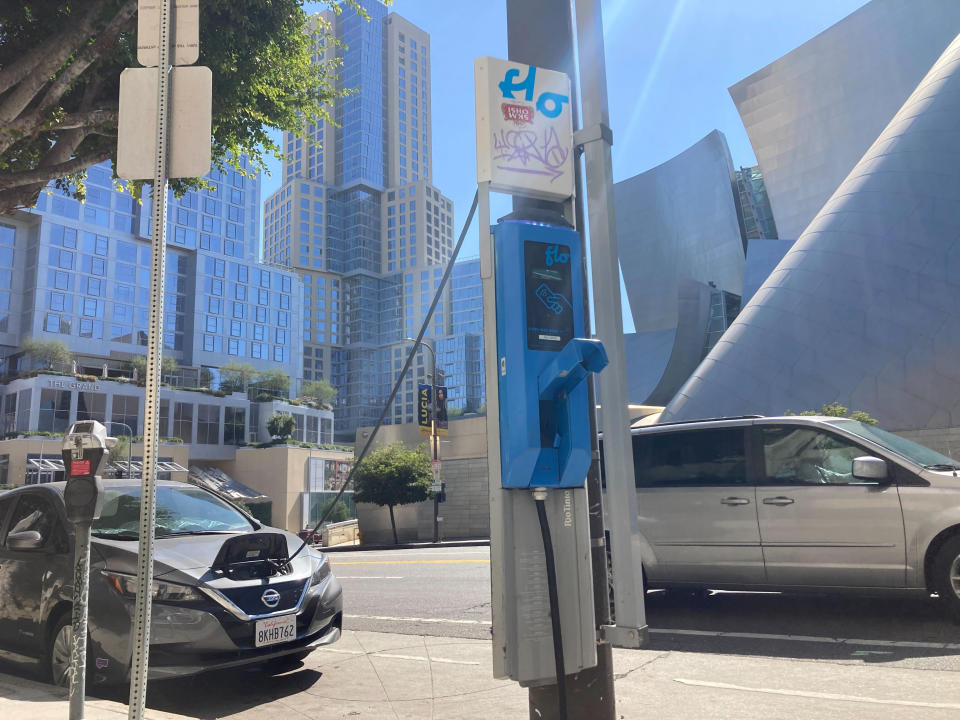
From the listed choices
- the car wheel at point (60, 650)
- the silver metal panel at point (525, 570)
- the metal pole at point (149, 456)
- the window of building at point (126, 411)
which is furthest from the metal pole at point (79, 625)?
the window of building at point (126, 411)

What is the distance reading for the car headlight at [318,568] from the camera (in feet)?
19.4

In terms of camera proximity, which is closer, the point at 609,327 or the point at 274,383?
the point at 609,327

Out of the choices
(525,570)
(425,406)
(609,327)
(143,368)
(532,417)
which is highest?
(143,368)

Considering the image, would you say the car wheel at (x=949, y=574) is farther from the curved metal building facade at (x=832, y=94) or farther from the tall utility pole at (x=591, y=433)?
the curved metal building facade at (x=832, y=94)

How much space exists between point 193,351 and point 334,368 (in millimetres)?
82802

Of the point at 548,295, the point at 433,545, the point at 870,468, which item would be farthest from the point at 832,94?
the point at 548,295

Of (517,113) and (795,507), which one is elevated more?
(517,113)

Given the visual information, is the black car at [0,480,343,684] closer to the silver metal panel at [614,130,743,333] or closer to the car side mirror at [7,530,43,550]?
the car side mirror at [7,530,43,550]

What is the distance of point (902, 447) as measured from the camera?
6.91 metres

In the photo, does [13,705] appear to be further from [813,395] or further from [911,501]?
[813,395]

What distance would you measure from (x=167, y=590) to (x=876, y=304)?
29.0 metres

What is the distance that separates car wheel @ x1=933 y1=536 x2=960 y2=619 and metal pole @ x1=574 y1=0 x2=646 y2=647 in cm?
425

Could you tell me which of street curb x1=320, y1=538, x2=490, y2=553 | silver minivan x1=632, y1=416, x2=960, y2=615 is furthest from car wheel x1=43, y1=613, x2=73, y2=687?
street curb x1=320, y1=538, x2=490, y2=553

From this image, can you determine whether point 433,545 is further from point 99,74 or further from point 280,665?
point 280,665
